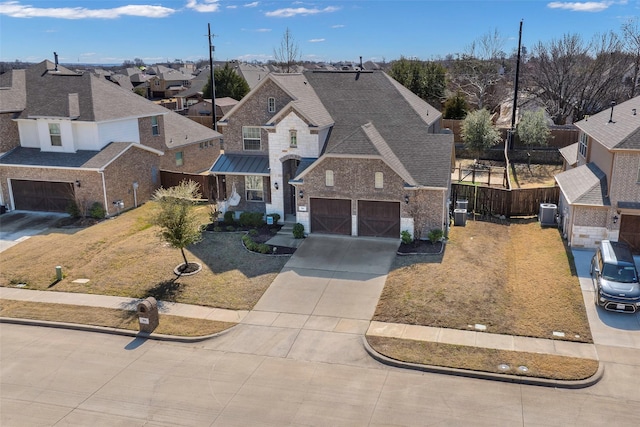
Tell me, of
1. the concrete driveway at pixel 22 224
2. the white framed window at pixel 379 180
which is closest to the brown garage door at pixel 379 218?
the white framed window at pixel 379 180

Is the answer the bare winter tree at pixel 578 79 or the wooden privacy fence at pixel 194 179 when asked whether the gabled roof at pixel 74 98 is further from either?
the bare winter tree at pixel 578 79

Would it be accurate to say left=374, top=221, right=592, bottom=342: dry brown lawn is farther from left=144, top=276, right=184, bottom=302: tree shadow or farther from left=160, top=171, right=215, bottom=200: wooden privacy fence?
left=160, top=171, right=215, bottom=200: wooden privacy fence

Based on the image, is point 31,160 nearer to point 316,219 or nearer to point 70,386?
point 316,219

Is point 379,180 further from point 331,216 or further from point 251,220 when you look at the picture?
point 251,220

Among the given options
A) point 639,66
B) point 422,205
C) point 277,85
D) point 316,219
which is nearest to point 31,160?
point 277,85

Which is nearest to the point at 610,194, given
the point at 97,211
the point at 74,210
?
the point at 97,211

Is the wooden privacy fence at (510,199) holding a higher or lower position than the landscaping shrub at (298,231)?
higher
